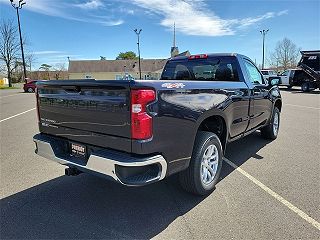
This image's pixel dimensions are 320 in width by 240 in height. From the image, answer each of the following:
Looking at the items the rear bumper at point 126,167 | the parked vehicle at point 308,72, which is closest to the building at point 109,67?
the parked vehicle at point 308,72

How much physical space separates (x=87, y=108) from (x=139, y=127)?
74cm

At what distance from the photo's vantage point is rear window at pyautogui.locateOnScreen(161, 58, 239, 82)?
497cm

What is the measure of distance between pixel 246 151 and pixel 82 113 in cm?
387

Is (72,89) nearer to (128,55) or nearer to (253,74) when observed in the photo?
(253,74)

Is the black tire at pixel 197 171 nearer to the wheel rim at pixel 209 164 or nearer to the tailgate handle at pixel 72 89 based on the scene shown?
the wheel rim at pixel 209 164

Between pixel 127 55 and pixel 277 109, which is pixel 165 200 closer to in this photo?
pixel 277 109

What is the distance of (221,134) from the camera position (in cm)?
435

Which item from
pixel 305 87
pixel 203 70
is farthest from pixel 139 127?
pixel 305 87

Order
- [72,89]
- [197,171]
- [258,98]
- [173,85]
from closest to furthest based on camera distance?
[173,85]
[72,89]
[197,171]
[258,98]

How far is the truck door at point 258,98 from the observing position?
527 cm

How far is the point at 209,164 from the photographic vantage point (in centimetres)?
389

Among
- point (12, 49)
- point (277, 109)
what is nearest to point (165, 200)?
point (277, 109)

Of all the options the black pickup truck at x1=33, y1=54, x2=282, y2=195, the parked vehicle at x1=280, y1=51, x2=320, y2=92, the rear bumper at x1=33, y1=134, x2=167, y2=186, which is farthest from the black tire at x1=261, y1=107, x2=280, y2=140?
the parked vehicle at x1=280, y1=51, x2=320, y2=92

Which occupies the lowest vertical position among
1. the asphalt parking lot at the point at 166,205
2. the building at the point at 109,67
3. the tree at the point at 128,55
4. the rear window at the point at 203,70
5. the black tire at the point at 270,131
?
the asphalt parking lot at the point at 166,205
